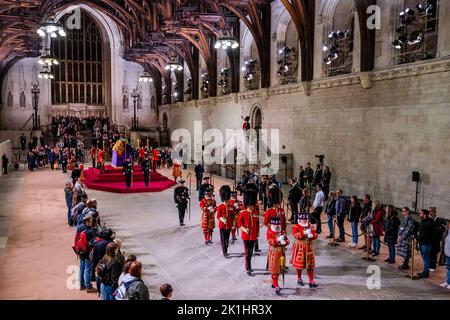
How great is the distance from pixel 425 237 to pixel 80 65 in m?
42.5

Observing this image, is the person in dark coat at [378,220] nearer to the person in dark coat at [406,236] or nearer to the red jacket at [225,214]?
the person in dark coat at [406,236]

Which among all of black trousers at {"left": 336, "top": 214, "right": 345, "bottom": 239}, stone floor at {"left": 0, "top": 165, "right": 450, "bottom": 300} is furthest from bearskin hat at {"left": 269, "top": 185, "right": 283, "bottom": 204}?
black trousers at {"left": 336, "top": 214, "right": 345, "bottom": 239}

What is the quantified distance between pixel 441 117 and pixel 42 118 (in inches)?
1479

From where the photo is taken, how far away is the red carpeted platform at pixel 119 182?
67.0 feet

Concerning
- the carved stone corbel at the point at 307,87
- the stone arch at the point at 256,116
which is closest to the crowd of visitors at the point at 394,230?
the carved stone corbel at the point at 307,87

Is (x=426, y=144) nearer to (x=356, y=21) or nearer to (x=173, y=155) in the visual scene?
(x=356, y=21)

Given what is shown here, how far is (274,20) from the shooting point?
2330cm

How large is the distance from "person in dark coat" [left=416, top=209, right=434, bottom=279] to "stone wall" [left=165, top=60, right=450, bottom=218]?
15.7 feet

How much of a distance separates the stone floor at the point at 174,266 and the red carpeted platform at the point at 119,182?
4906mm

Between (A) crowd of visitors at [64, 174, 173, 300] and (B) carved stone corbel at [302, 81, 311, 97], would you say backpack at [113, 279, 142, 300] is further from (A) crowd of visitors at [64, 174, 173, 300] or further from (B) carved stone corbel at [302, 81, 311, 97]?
(B) carved stone corbel at [302, 81, 311, 97]

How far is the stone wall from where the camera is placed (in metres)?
13.5

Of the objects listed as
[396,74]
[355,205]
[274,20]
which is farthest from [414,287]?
[274,20]

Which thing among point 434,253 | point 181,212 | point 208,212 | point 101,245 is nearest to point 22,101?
point 181,212

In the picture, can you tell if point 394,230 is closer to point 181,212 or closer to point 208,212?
point 208,212
